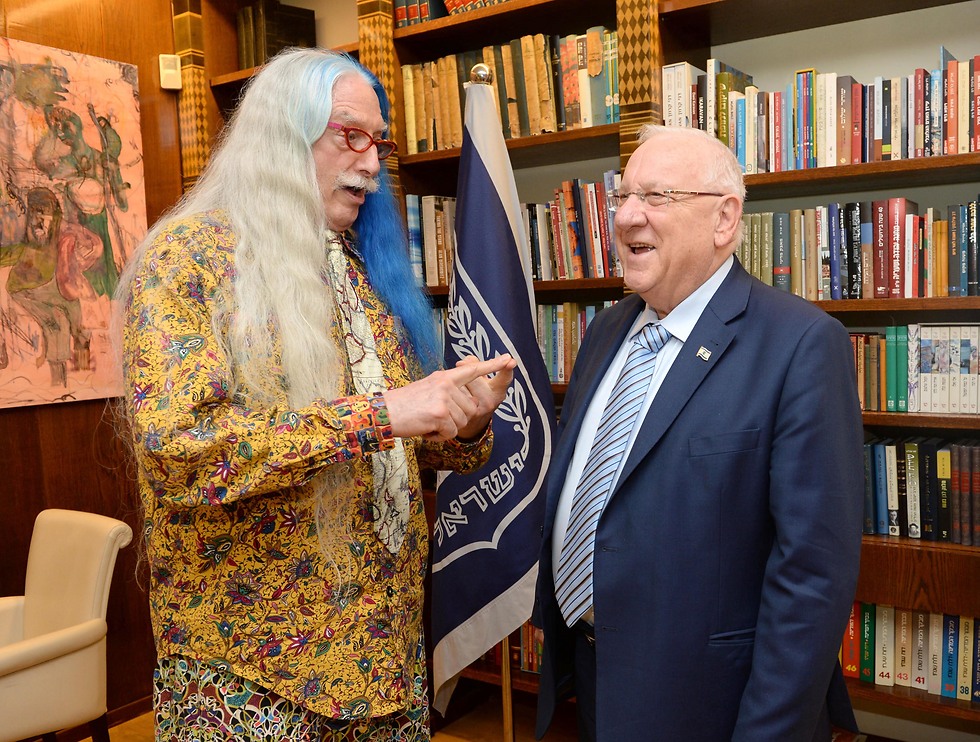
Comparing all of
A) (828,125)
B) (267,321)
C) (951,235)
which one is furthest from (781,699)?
(828,125)

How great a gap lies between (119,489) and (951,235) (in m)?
3.22

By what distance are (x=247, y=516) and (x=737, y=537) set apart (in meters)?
0.83

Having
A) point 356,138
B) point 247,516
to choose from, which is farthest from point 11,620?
point 356,138

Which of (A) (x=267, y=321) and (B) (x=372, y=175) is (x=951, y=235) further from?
(A) (x=267, y=321)

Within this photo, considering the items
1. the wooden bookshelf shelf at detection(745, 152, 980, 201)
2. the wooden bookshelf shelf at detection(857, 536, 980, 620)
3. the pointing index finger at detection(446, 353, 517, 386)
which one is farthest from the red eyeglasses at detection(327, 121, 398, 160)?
the wooden bookshelf shelf at detection(857, 536, 980, 620)

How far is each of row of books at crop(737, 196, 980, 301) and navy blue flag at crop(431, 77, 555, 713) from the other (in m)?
0.73

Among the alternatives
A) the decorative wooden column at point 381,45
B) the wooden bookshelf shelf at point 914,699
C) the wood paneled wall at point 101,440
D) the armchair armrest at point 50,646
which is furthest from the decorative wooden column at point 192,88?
the wooden bookshelf shelf at point 914,699

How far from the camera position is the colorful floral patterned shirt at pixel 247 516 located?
1.27 metres

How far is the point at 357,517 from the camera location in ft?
4.92

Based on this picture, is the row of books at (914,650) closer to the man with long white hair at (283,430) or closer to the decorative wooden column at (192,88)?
the man with long white hair at (283,430)

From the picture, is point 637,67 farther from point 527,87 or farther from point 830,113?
point 830,113

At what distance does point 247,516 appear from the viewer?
4.63 ft

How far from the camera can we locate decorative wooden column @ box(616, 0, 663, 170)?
2580mm

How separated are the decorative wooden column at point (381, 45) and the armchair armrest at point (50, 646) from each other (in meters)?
1.79
